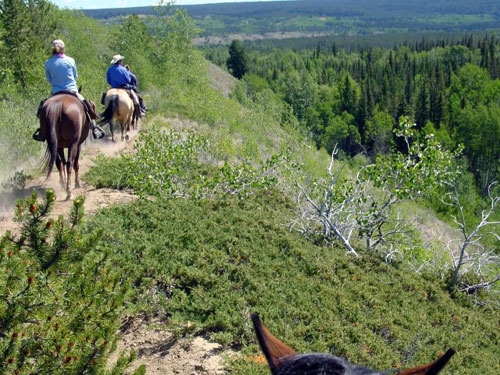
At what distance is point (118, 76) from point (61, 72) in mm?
5209

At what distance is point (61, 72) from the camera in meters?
9.84

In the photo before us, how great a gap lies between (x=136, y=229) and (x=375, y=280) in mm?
4017

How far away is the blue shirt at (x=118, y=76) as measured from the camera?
14.9 m

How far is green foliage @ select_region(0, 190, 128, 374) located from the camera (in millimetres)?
3303

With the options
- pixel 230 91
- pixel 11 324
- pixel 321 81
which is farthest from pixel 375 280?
pixel 321 81

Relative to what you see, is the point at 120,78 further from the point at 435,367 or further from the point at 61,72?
the point at 435,367

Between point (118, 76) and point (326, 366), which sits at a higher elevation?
point (326, 366)

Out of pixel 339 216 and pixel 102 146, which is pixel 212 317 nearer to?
pixel 339 216

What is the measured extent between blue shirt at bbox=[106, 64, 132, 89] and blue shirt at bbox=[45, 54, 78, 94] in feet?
15.9

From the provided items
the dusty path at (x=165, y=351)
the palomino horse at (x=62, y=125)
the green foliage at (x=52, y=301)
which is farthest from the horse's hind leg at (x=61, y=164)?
the green foliage at (x=52, y=301)

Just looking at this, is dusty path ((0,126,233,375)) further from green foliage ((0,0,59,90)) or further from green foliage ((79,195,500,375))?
green foliage ((0,0,59,90))

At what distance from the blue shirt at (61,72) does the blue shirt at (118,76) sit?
4.83m

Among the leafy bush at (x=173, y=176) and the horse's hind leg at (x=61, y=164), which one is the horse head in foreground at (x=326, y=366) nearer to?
the leafy bush at (x=173, y=176)

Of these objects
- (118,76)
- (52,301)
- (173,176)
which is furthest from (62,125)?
(52,301)
